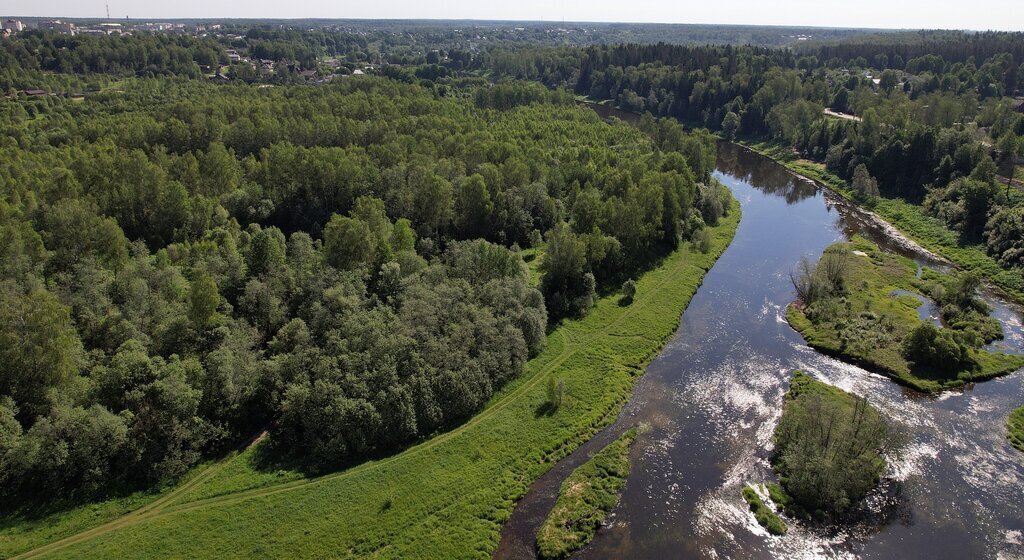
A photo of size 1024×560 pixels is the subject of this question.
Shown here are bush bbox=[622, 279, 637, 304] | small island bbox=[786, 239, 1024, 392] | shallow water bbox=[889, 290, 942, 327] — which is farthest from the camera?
bush bbox=[622, 279, 637, 304]

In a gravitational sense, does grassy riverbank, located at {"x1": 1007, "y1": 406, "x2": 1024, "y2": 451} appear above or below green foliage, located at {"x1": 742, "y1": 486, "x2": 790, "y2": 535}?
above

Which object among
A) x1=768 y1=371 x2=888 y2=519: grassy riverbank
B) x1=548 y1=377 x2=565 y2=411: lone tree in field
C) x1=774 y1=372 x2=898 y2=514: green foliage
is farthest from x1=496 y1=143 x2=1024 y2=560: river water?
x1=548 y1=377 x2=565 y2=411: lone tree in field

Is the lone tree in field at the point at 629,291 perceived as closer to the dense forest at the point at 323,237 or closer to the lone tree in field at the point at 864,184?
the dense forest at the point at 323,237

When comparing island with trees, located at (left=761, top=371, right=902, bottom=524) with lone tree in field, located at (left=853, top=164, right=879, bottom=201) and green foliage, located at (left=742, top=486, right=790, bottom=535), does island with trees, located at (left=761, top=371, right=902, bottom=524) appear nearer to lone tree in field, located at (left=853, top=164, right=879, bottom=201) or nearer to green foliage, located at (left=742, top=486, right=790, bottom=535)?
green foliage, located at (left=742, top=486, right=790, bottom=535)

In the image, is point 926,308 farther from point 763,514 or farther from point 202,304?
point 202,304

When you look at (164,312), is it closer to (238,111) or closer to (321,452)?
(321,452)

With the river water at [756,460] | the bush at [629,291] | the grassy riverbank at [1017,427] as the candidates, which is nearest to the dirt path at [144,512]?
the river water at [756,460]

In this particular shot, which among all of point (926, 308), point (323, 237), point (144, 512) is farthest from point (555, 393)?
point (926, 308)
